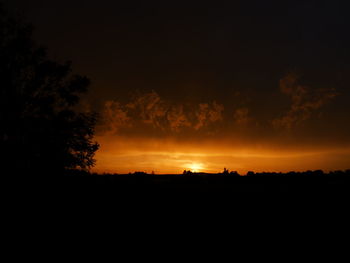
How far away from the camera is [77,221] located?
1000cm

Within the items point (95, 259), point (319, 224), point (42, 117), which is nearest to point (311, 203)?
point (319, 224)

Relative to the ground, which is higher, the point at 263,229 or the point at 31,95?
the point at 31,95

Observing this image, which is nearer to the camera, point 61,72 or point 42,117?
point 42,117

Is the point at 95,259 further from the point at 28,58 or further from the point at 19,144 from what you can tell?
the point at 28,58

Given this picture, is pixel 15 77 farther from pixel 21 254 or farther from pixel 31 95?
pixel 21 254

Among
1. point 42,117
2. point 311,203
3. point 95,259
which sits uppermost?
point 42,117

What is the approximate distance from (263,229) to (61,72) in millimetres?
17284

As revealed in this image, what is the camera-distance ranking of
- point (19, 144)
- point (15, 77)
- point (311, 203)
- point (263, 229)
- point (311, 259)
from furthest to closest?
point (15, 77), point (19, 144), point (311, 203), point (263, 229), point (311, 259)

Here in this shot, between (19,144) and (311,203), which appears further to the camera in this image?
(19,144)

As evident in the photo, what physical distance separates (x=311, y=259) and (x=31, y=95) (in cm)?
1883

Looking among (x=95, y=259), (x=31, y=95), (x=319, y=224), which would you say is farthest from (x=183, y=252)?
(x=31, y=95)

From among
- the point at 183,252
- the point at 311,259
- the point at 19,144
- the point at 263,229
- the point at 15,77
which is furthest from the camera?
the point at 15,77

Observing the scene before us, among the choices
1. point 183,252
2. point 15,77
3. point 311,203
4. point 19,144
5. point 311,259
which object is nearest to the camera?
point 311,259

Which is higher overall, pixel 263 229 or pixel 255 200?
pixel 255 200
